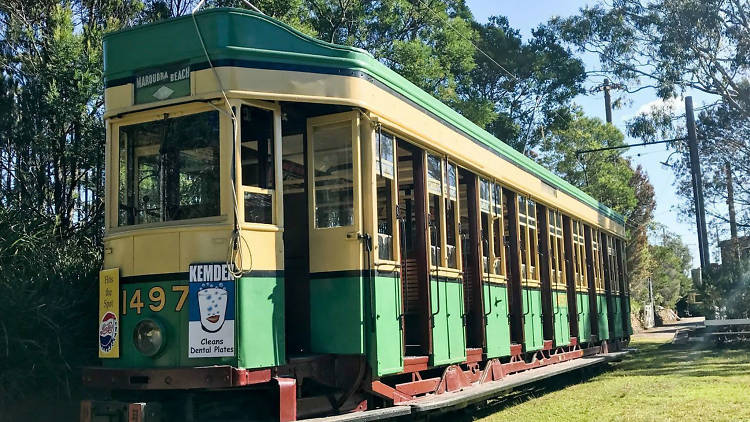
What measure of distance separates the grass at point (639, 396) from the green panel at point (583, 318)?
31.0 inches

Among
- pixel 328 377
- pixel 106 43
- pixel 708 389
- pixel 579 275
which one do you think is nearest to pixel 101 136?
pixel 106 43

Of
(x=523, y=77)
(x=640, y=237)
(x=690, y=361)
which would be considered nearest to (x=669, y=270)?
(x=640, y=237)

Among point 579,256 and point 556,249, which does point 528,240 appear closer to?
point 556,249

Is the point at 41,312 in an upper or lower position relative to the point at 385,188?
lower

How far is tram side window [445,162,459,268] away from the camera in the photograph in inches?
322

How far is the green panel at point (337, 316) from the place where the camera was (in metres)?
6.21

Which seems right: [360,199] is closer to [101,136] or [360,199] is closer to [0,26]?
[101,136]

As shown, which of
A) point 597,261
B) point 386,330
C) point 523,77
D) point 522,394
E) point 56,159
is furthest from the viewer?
point 523,77

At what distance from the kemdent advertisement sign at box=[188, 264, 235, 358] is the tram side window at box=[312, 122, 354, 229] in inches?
45.3

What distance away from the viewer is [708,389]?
11.4m

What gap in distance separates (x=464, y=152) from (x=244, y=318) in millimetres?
3973

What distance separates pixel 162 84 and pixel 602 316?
Answer: 11.7 metres

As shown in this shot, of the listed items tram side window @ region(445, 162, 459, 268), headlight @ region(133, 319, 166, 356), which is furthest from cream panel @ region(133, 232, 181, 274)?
tram side window @ region(445, 162, 459, 268)

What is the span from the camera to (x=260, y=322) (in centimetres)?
572
